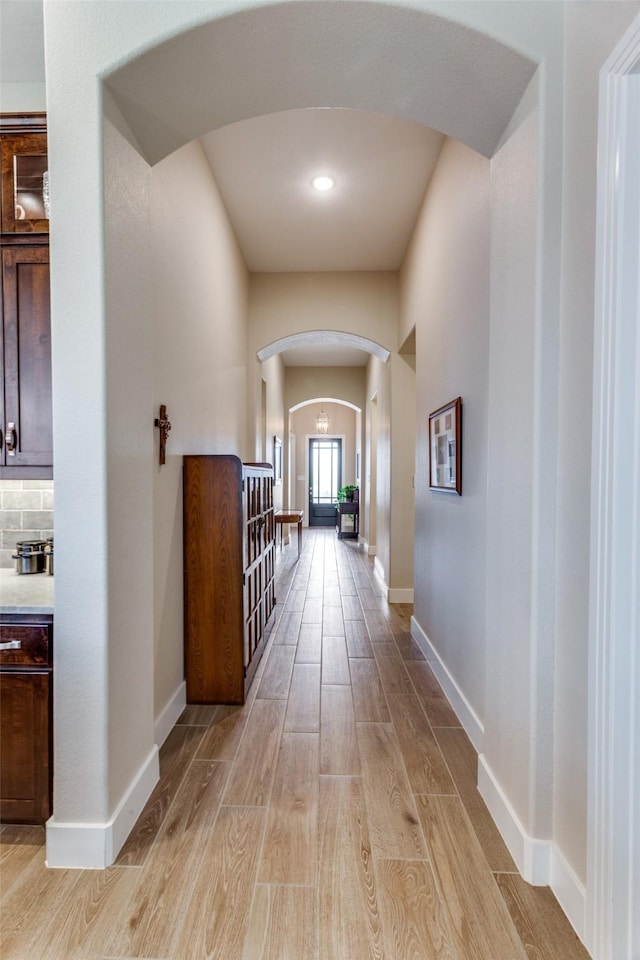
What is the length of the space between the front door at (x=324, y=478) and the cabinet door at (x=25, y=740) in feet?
32.8

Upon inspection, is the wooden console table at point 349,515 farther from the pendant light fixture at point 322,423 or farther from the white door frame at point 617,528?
the white door frame at point 617,528

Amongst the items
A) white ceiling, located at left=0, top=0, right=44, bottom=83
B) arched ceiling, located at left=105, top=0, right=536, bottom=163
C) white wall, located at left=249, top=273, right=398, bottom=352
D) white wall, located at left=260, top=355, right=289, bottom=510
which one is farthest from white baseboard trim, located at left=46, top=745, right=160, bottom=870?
white wall, located at left=260, top=355, right=289, bottom=510

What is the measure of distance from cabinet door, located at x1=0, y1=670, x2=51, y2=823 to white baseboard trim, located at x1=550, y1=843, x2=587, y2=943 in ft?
5.46

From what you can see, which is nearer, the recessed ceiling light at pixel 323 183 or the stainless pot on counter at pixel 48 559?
the stainless pot on counter at pixel 48 559

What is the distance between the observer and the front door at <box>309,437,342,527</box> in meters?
11.6

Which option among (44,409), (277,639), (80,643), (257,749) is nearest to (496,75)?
(44,409)

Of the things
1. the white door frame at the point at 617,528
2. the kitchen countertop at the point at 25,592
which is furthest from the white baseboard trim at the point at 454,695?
the kitchen countertop at the point at 25,592

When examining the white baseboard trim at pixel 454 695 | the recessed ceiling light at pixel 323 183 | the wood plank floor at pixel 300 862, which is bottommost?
the wood plank floor at pixel 300 862

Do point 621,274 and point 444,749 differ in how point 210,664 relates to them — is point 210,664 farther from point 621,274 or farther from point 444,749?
point 621,274

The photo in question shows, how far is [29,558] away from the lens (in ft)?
6.52

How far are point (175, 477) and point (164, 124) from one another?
151 cm

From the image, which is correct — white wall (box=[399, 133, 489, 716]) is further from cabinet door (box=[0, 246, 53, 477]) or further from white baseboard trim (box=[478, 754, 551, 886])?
cabinet door (box=[0, 246, 53, 477])

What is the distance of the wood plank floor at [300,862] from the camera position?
126 centimetres

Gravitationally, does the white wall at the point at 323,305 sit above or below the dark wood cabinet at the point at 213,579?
above
